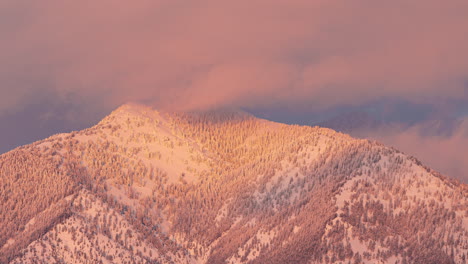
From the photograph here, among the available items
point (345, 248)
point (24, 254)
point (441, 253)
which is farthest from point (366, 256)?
point (24, 254)

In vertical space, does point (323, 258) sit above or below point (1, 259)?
above

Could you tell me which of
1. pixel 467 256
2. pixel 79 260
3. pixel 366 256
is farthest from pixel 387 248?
pixel 79 260

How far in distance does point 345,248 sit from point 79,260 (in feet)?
206

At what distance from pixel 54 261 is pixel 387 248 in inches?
3076

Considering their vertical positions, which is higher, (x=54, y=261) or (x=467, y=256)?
(x=467, y=256)

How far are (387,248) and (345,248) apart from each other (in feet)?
32.2

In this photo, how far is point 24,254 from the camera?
199 meters

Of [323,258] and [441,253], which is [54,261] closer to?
[323,258]

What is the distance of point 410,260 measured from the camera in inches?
7746

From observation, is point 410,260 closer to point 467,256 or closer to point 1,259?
point 467,256

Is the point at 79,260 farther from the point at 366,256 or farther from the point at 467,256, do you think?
the point at 467,256

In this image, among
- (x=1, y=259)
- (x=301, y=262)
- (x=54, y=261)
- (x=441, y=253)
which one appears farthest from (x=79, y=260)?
(x=441, y=253)

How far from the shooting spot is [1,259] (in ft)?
650

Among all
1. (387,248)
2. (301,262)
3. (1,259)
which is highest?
(387,248)
